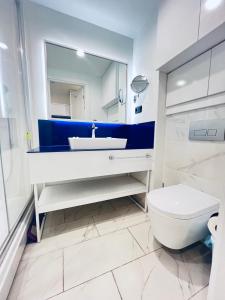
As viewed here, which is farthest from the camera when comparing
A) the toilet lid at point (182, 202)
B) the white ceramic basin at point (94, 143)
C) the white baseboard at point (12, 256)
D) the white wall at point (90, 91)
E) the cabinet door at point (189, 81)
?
the white wall at point (90, 91)

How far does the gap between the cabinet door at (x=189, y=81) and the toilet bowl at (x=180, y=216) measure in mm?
805

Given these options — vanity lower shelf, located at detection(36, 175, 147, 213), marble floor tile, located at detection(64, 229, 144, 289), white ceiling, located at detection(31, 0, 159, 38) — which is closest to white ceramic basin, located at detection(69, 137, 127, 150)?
vanity lower shelf, located at detection(36, 175, 147, 213)

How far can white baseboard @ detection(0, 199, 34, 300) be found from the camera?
0.68 metres

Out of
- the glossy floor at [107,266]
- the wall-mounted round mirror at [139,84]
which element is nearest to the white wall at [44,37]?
the wall-mounted round mirror at [139,84]

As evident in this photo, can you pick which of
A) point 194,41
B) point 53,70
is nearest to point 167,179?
point 194,41

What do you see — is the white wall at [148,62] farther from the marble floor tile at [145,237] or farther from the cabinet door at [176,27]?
the marble floor tile at [145,237]

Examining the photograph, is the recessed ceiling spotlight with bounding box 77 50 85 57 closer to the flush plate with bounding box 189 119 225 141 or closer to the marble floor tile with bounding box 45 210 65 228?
the flush plate with bounding box 189 119 225 141

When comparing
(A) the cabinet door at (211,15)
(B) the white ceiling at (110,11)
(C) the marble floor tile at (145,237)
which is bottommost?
(C) the marble floor tile at (145,237)

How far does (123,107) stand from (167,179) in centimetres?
108

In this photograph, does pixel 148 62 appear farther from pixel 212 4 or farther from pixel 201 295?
pixel 201 295

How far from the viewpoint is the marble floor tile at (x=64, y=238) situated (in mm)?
981

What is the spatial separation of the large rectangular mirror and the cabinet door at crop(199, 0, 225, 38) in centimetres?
102

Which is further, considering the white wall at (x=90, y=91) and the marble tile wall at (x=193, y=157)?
the white wall at (x=90, y=91)

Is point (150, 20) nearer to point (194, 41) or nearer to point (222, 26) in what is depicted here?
point (194, 41)
